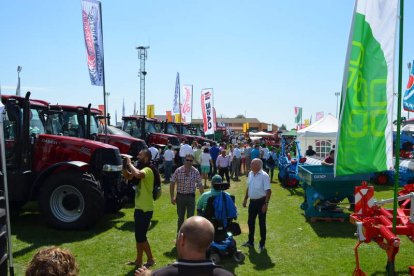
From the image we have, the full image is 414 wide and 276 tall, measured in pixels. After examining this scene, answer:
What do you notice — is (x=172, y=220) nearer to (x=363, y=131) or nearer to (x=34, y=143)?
(x=34, y=143)

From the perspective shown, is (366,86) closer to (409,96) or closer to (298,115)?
(409,96)

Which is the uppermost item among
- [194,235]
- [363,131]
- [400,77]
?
[400,77]

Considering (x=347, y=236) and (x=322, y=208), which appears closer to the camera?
(x=347, y=236)

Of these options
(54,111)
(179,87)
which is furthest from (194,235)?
(179,87)

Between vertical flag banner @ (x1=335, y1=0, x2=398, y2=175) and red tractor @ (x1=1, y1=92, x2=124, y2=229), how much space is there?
4995 mm

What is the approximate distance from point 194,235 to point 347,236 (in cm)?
641

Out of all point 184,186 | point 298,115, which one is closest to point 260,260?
point 184,186

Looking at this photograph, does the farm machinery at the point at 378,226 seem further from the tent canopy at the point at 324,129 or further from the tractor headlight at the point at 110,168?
the tent canopy at the point at 324,129

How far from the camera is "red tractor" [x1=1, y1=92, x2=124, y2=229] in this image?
25.1ft

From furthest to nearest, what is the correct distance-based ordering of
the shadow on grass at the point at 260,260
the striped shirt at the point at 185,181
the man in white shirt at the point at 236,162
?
the man in white shirt at the point at 236,162
the striped shirt at the point at 185,181
the shadow on grass at the point at 260,260

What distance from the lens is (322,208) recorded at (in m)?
9.08

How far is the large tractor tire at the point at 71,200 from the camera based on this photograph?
7598 millimetres

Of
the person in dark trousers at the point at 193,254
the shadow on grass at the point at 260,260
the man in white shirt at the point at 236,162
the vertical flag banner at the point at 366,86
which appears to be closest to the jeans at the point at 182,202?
the shadow on grass at the point at 260,260

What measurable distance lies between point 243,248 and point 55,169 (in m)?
3.87
